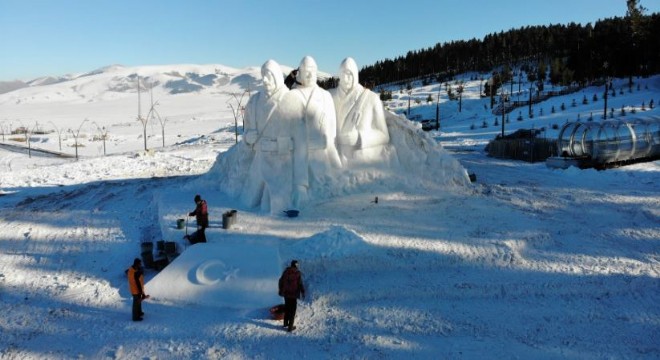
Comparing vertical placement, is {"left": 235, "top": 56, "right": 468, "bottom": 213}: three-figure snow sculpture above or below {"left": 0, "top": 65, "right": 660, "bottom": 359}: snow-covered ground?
above

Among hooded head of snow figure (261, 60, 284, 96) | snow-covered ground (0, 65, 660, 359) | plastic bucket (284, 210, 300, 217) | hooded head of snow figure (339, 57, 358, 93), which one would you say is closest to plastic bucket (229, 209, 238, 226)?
snow-covered ground (0, 65, 660, 359)

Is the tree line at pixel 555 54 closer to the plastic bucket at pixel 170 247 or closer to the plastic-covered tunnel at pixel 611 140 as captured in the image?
the plastic-covered tunnel at pixel 611 140

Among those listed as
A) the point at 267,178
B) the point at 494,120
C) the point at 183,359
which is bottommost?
the point at 183,359

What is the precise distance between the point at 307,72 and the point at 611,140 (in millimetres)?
15024

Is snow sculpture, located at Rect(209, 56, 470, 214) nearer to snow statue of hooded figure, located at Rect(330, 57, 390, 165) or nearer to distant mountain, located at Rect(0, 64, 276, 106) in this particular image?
snow statue of hooded figure, located at Rect(330, 57, 390, 165)

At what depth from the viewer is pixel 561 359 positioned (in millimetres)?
7133

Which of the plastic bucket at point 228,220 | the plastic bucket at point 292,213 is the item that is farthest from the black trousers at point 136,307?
the plastic bucket at point 292,213

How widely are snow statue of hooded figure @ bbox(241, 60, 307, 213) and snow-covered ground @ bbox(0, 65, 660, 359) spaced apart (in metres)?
0.74

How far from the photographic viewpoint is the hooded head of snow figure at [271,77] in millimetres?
14141

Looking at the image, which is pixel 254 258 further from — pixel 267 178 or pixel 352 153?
pixel 352 153

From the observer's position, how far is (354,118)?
51.8 ft

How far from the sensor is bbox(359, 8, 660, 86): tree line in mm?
50375

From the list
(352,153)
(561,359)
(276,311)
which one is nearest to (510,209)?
(352,153)

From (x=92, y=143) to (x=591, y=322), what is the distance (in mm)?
57621
